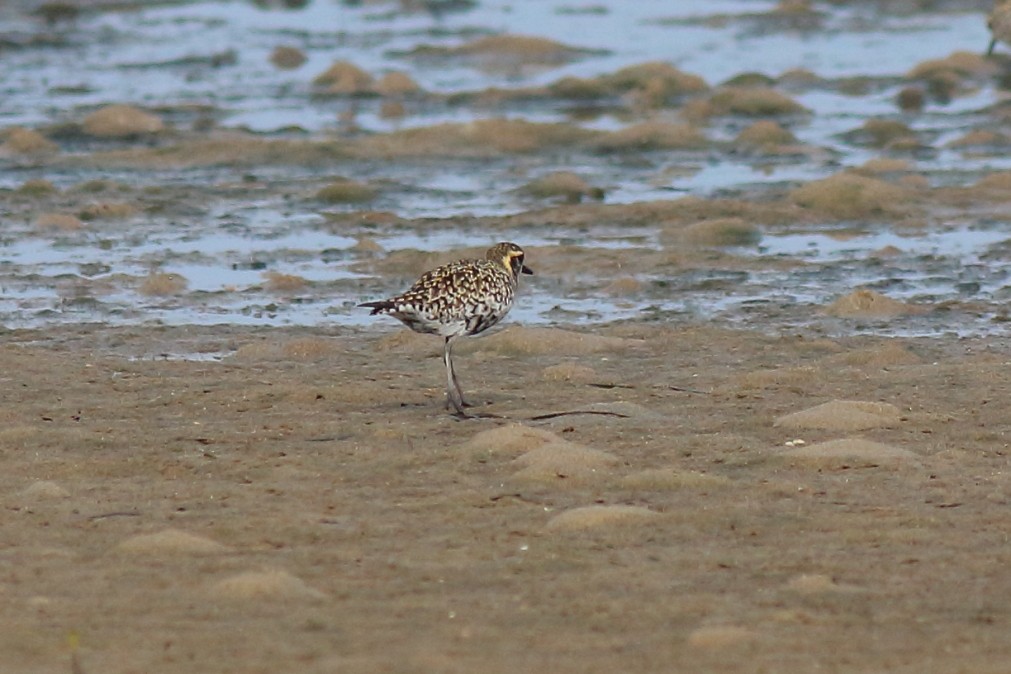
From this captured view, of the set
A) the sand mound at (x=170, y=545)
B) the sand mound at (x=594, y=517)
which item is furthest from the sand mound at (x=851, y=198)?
the sand mound at (x=170, y=545)

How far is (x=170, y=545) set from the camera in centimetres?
702

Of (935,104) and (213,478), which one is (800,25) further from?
(213,478)

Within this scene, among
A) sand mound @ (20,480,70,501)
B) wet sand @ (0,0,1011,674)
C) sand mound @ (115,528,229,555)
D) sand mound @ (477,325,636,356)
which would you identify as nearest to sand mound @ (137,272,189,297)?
wet sand @ (0,0,1011,674)

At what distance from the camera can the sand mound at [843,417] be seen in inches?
350

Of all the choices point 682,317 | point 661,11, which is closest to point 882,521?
point 682,317

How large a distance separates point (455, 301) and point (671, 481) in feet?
5.72

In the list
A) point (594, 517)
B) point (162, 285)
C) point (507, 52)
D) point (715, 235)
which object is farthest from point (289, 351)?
point (507, 52)

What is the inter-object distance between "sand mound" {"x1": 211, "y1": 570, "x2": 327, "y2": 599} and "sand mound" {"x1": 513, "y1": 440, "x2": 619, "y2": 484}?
172 cm

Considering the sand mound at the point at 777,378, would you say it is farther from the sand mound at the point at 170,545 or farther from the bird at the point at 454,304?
the sand mound at the point at 170,545

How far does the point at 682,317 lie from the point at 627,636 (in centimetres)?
607

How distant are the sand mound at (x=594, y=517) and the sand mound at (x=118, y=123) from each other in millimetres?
13477

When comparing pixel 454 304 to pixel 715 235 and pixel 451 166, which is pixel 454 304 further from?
pixel 451 166

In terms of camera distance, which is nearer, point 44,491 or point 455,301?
point 44,491

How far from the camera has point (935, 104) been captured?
2169 centimetres
